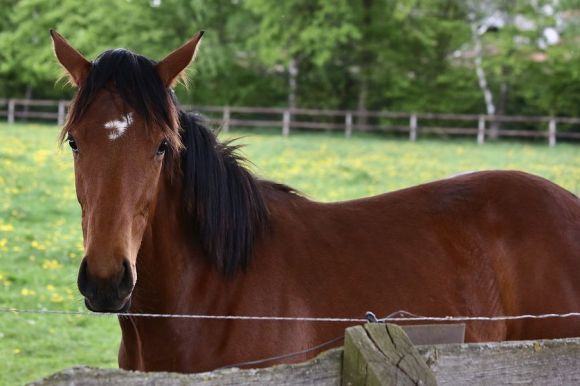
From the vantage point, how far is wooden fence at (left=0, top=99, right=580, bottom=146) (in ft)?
95.5

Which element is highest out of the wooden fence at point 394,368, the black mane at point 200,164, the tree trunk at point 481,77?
the tree trunk at point 481,77

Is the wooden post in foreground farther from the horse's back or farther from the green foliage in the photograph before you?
the green foliage

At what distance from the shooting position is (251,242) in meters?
3.62

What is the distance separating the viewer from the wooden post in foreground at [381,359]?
226 cm

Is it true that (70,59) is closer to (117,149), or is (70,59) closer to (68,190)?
(117,149)

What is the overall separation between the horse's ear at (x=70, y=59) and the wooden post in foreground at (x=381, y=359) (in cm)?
183

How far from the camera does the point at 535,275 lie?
4035mm

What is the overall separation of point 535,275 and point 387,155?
57.4ft

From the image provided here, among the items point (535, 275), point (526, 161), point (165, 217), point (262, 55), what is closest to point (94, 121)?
point (165, 217)

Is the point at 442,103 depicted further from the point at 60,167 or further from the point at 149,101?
the point at 149,101

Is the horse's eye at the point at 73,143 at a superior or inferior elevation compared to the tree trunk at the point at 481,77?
inferior

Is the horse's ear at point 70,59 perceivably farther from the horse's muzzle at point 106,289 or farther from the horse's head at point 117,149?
the horse's muzzle at point 106,289

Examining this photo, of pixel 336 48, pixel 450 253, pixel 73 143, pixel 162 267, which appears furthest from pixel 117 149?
pixel 336 48

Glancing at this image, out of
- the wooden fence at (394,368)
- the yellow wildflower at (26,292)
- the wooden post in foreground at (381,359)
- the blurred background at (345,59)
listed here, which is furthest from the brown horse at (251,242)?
the blurred background at (345,59)
